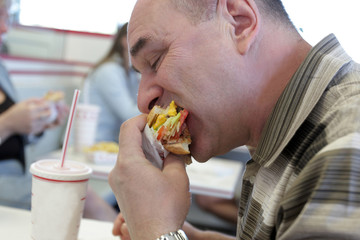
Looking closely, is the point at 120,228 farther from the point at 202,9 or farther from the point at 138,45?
the point at 202,9

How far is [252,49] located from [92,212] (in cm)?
151

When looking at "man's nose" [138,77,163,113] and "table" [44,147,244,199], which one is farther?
"table" [44,147,244,199]

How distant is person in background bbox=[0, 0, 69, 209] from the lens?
2297 mm

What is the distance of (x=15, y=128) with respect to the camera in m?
2.35

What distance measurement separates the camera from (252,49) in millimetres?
1003

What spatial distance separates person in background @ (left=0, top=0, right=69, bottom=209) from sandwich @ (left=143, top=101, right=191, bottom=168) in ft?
4.38

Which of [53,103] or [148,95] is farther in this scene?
[53,103]

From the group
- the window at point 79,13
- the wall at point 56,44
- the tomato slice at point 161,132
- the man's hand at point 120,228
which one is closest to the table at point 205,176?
the man's hand at point 120,228

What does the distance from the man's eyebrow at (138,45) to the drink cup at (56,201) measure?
351mm

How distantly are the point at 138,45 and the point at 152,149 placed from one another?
0.92ft

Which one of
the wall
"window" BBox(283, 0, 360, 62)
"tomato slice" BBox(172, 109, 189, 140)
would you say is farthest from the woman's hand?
"window" BBox(283, 0, 360, 62)

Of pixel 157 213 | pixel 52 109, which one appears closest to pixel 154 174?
pixel 157 213

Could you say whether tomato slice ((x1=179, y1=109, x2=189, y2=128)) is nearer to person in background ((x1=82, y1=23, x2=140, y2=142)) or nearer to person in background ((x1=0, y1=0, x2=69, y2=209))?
person in background ((x1=0, y1=0, x2=69, y2=209))

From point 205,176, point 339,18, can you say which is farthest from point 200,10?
point 339,18
